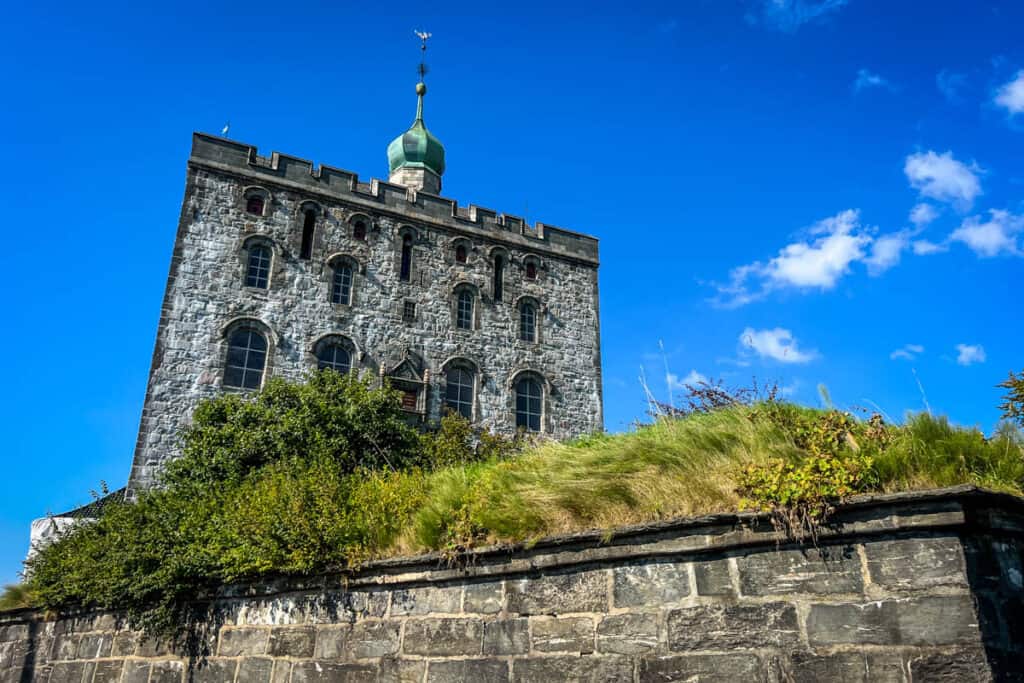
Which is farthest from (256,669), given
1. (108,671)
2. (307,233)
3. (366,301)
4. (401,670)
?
(307,233)

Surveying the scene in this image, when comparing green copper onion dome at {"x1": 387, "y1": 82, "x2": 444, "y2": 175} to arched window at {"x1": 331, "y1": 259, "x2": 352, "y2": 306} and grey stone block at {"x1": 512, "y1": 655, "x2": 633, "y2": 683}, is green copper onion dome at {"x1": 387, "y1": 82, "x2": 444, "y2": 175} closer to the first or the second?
arched window at {"x1": 331, "y1": 259, "x2": 352, "y2": 306}

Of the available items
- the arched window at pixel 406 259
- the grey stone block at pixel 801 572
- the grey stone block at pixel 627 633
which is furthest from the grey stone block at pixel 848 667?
the arched window at pixel 406 259

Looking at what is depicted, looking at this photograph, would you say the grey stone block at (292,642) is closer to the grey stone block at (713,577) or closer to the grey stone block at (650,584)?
the grey stone block at (650,584)

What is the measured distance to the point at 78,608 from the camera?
34.3ft

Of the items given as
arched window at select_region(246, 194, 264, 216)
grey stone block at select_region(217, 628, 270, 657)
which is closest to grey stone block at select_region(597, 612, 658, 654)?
grey stone block at select_region(217, 628, 270, 657)

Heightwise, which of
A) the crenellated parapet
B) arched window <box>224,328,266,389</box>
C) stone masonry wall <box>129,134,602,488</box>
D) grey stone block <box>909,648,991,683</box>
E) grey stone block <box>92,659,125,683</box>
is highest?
the crenellated parapet

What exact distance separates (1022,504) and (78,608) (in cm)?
1095

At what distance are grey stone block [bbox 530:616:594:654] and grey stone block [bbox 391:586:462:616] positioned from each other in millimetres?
809

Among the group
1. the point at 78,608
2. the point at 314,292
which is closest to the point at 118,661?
the point at 78,608

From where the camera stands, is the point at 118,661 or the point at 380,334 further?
the point at 380,334

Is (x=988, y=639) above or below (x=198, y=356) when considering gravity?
below

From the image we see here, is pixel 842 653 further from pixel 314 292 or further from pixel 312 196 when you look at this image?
pixel 312 196

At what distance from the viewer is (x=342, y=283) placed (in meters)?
22.5

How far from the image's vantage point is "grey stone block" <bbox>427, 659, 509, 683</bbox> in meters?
5.79
